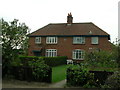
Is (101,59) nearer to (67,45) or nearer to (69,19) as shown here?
(67,45)

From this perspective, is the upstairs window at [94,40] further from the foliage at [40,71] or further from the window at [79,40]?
the foliage at [40,71]

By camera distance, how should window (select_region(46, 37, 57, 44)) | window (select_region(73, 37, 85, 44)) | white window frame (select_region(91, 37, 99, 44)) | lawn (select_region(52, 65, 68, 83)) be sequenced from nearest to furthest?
lawn (select_region(52, 65, 68, 83)), white window frame (select_region(91, 37, 99, 44)), window (select_region(73, 37, 85, 44)), window (select_region(46, 37, 57, 44))

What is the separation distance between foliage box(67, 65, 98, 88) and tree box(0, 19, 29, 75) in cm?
434

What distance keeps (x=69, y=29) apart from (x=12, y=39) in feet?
83.8

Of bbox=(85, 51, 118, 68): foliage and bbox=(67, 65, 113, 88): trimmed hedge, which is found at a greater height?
bbox=(85, 51, 118, 68): foliage

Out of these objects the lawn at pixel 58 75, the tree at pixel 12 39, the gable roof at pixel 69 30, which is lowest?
the lawn at pixel 58 75

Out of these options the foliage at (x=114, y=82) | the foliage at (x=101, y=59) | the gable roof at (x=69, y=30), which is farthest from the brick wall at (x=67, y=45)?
the foliage at (x=114, y=82)

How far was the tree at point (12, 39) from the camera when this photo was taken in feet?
38.3

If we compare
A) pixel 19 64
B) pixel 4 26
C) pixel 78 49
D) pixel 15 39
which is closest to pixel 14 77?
pixel 19 64

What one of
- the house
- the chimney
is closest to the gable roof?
the house

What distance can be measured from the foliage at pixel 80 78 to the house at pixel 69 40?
21.8m

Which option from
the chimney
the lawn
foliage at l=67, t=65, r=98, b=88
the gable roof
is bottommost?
the lawn

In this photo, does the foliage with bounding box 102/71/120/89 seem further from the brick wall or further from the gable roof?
the gable roof

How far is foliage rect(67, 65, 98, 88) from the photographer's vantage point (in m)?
10.6
